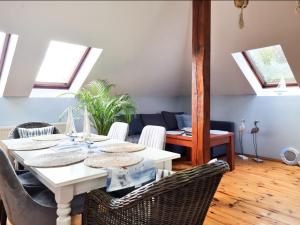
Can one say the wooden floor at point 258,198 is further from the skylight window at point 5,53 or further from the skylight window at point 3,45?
the skylight window at point 3,45

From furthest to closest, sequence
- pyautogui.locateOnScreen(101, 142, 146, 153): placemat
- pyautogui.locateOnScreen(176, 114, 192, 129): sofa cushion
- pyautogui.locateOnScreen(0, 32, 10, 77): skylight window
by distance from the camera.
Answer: pyautogui.locateOnScreen(176, 114, 192, 129): sofa cushion → pyautogui.locateOnScreen(0, 32, 10, 77): skylight window → pyautogui.locateOnScreen(101, 142, 146, 153): placemat

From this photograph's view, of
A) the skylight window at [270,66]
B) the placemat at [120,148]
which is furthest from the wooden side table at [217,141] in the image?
the placemat at [120,148]

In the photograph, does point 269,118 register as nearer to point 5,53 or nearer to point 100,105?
point 100,105

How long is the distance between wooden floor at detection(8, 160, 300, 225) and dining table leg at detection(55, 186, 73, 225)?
951mm

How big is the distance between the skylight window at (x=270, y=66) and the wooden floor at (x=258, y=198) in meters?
1.46

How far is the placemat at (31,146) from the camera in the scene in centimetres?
197

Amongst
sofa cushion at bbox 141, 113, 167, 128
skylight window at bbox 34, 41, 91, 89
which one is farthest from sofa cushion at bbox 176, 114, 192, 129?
skylight window at bbox 34, 41, 91, 89

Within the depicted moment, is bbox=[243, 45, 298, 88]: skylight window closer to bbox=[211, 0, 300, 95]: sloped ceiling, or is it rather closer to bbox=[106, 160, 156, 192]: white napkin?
bbox=[211, 0, 300, 95]: sloped ceiling

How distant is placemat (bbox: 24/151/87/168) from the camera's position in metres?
1.51

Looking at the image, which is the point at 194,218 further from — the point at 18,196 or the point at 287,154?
the point at 287,154

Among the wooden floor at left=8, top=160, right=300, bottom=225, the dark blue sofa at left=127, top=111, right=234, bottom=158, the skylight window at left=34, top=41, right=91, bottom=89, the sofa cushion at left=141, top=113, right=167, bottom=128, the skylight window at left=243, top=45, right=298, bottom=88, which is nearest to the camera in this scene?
the wooden floor at left=8, top=160, right=300, bottom=225

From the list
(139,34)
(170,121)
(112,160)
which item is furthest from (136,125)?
(112,160)

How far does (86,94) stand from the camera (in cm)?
346

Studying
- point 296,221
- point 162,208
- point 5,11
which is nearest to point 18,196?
point 162,208
